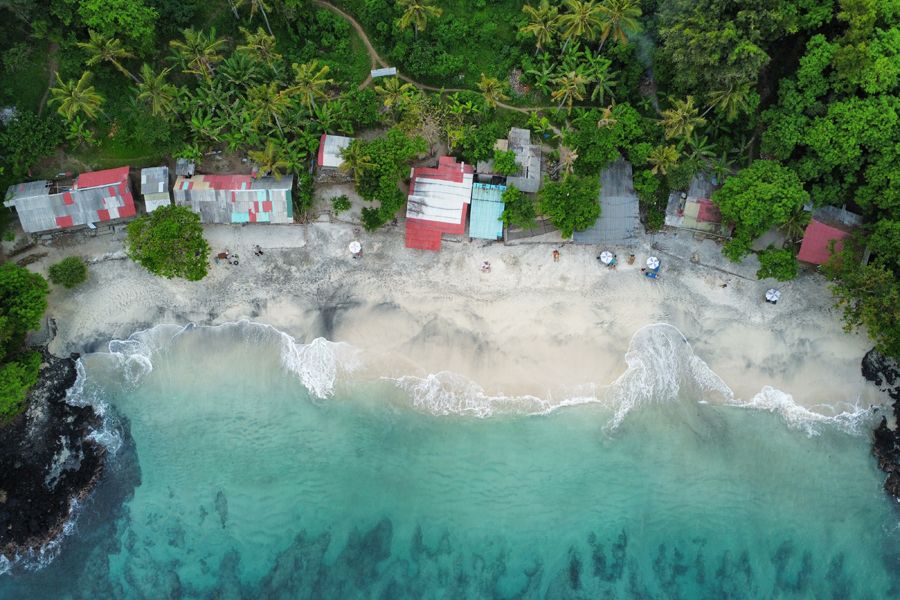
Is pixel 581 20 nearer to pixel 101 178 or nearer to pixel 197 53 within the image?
pixel 197 53

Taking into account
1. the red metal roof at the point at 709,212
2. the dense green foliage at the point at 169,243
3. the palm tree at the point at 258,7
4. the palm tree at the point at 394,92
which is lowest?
the dense green foliage at the point at 169,243

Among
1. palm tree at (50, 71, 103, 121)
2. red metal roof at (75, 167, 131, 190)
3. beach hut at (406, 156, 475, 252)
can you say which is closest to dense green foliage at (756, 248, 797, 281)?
beach hut at (406, 156, 475, 252)

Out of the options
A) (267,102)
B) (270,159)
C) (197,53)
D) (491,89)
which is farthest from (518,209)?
(197,53)

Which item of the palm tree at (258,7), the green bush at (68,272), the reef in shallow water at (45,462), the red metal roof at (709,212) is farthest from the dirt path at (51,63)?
the red metal roof at (709,212)

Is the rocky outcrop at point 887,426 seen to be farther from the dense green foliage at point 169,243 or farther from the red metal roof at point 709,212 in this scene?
the dense green foliage at point 169,243

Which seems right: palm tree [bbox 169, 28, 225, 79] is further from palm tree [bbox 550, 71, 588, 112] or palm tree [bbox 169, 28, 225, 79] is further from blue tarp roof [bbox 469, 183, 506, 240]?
palm tree [bbox 550, 71, 588, 112]
